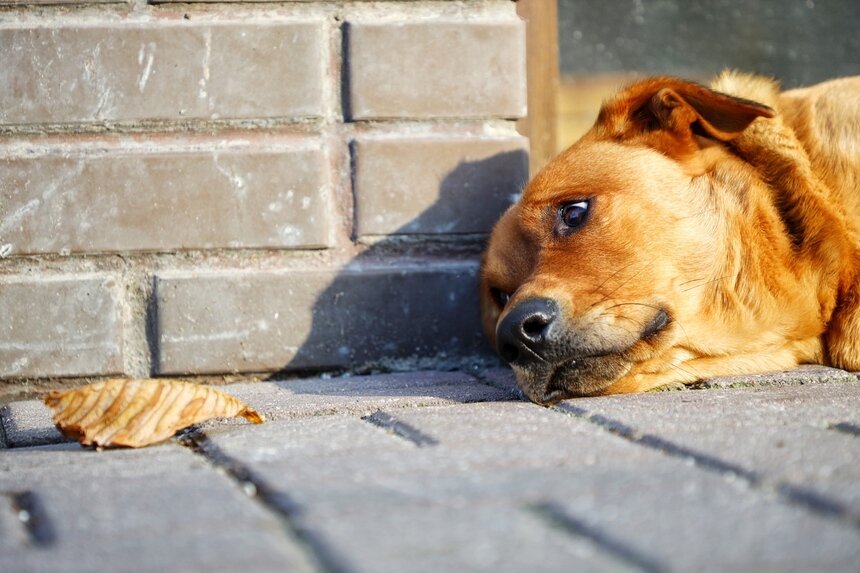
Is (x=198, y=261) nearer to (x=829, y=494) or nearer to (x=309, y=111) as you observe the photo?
(x=309, y=111)

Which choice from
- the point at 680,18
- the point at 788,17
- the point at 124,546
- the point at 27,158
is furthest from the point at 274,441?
the point at 788,17

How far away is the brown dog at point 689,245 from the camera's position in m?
2.17

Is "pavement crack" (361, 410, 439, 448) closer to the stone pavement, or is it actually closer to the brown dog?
the stone pavement

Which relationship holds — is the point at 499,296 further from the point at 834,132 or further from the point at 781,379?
the point at 834,132

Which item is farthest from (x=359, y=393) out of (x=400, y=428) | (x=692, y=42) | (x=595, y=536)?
(x=692, y=42)

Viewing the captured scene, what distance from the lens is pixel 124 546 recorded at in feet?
3.44

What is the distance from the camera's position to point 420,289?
2.52 meters

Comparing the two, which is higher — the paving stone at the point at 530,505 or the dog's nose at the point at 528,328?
the paving stone at the point at 530,505

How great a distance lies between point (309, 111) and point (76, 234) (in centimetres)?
64

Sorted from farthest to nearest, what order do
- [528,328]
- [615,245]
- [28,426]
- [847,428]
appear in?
1. [615,245]
2. [528,328]
3. [28,426]
4. [847,428]

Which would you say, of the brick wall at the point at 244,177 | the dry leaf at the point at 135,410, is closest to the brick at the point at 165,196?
the brick wall at the point at 244,177

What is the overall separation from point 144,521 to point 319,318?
135 cm

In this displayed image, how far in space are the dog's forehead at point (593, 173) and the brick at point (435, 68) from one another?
213mm

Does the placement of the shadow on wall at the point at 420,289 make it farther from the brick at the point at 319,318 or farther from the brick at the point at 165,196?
the brick at the point at 165,196
